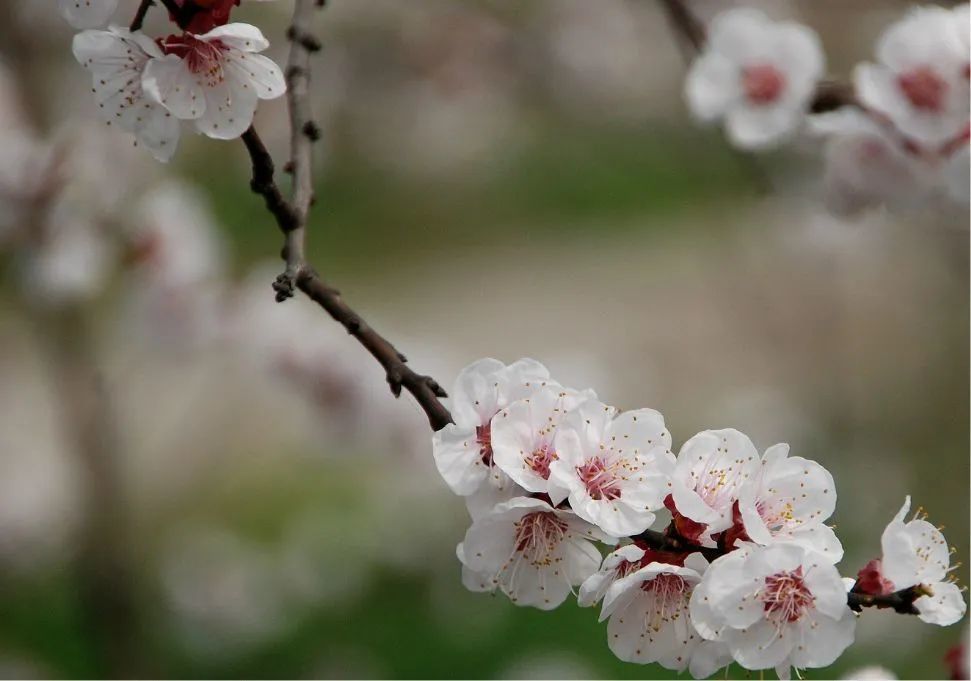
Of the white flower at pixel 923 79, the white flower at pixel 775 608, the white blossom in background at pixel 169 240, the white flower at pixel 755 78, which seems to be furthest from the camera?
the white blossom in background at pixel 169 240

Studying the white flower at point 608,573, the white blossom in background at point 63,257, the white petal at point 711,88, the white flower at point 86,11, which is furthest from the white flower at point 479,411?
the white blossom in background at point 63,257

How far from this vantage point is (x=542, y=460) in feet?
3.67

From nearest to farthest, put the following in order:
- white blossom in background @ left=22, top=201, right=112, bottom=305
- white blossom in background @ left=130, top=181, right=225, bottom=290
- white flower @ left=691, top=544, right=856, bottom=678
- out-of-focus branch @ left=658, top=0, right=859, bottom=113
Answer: white flower @ left=691, top=544, right=856, bottom=678 < out-of-focus branch @ left=658, top=0, right=859, bottom=113 < white blossom in background @ left=22, top=201, right=112, bottom=305 < white blossom in background @ left=130, top=181, right=225, bottom=290

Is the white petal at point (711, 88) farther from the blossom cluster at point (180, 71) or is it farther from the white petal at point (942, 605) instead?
the white petal at point (942, 605)

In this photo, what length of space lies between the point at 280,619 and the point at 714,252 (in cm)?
470

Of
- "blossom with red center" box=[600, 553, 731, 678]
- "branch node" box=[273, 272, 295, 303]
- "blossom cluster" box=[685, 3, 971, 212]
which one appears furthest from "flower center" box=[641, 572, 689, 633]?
"blossom cluster" box=[685, 3, 971, 212]

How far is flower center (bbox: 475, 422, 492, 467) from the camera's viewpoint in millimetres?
1144

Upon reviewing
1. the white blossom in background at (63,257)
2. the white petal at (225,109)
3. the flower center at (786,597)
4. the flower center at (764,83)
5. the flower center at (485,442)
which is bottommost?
the flower center at (786,597)

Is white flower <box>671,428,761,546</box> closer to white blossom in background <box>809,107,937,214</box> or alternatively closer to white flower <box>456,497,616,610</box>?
white flower <box>456,497,616,610</box>

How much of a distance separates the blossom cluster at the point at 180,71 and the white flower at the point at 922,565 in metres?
0.90

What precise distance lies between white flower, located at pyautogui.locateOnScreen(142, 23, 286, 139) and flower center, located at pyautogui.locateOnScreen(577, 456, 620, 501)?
1.92 feet

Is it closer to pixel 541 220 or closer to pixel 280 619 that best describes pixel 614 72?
pixel 541 220

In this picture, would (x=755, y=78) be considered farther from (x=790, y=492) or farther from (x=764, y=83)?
(x=790, y=492)

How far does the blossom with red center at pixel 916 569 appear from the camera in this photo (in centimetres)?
106
